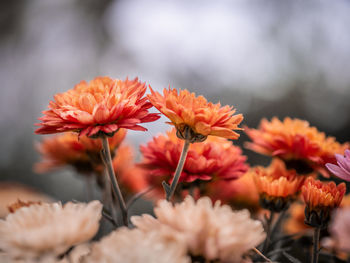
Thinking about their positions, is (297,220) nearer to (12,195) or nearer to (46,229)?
(46,229)

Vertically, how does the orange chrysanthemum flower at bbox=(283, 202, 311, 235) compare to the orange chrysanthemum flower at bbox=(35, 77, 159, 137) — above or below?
below

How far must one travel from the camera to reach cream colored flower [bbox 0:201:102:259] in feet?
0.78

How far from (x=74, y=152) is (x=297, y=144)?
418mm

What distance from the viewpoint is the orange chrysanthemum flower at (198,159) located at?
0.44 m

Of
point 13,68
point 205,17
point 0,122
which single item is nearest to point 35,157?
point 0,122

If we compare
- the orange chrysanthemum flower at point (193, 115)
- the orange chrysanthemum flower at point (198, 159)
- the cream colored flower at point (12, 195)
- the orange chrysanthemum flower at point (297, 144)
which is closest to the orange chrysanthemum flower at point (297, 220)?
the orange chrysanthemum flower at point (297, 144)

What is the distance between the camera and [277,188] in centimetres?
45

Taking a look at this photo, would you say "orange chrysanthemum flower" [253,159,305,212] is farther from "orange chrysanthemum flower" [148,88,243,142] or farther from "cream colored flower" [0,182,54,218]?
"cream colored flower" [0,182,54,218]

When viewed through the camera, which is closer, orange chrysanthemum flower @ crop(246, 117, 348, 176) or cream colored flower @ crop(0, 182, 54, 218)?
orange chrysanthemum flower @ crop(246, 117, 348, 176)

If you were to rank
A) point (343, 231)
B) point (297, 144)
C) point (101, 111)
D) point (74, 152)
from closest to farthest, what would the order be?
1. point (343, 231)
2. point (101, 111)
3. point (297, 144)
4. point (74, 152)

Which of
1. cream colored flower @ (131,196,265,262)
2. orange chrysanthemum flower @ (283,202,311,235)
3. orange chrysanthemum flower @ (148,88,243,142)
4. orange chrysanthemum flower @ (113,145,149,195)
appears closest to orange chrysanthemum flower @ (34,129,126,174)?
orange chrysanthemum flower @ (113,145,149,195)

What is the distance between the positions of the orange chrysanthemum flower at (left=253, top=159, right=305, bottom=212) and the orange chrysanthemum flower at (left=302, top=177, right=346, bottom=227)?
0.06 m

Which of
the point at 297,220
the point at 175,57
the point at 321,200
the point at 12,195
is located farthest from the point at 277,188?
the point at 175,57

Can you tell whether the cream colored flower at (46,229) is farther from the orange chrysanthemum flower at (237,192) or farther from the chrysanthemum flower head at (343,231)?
the orange chrysanthemum flower at (237,192)
